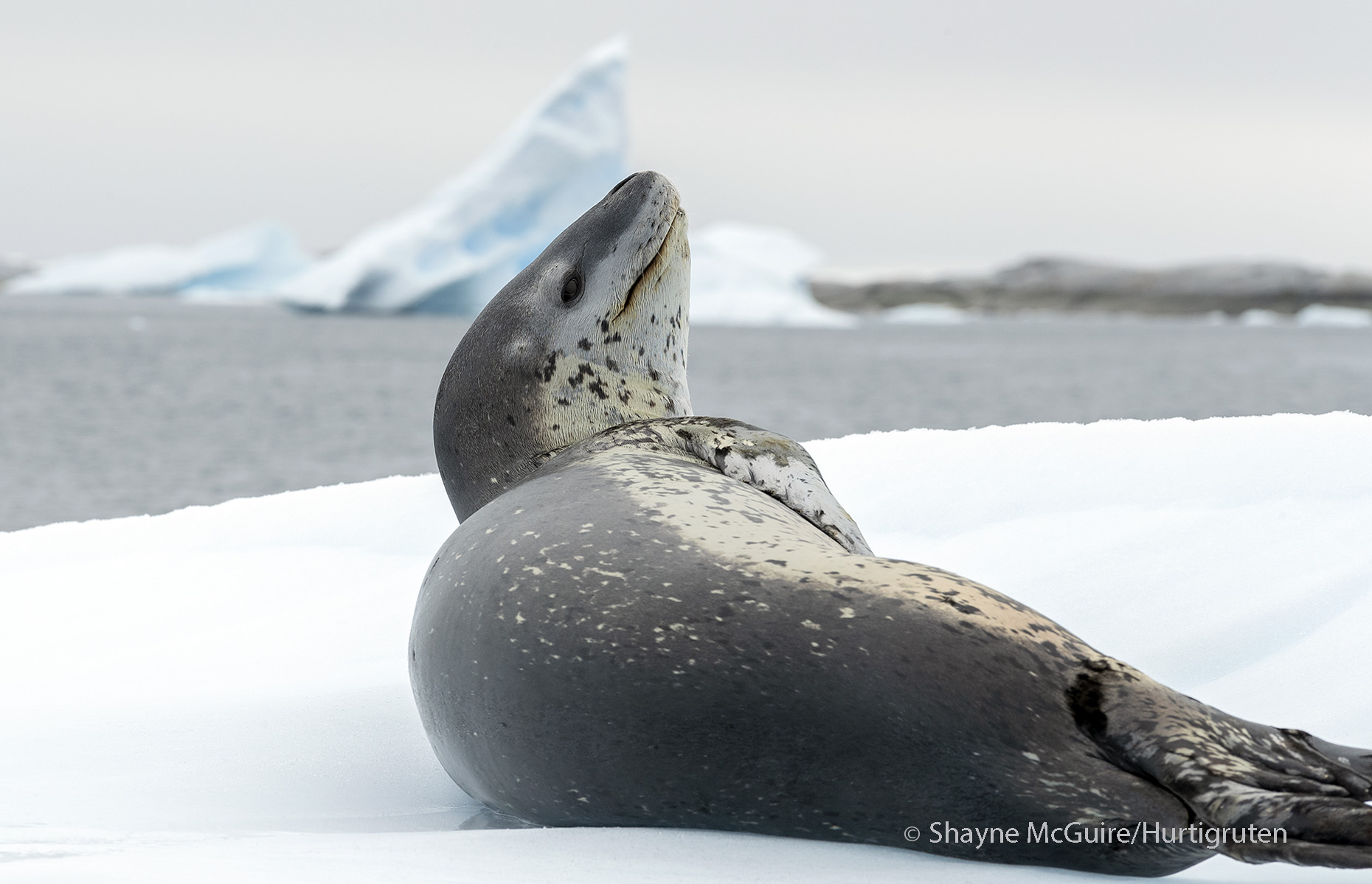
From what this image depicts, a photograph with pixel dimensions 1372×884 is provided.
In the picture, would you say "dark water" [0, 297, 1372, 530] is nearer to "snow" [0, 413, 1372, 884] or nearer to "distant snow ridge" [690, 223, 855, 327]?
"distant snow ridge" [690, 223, 855, 327]

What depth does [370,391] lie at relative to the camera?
25.9m

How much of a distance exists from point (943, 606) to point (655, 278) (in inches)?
62.1

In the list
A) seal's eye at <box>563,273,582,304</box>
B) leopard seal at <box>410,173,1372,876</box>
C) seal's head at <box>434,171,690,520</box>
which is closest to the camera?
leopard seal at <box>410,173,1372,876</box>

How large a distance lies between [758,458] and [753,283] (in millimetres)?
43882

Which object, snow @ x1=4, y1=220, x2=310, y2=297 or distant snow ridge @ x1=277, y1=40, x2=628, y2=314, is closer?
distant snow ridge @ x1=277, y1=40, x2=628, y2=314

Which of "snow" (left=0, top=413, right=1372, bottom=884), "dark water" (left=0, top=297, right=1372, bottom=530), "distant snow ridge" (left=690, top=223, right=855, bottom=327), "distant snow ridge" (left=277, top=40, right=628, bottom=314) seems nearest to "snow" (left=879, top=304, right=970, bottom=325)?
"dark water" (left=0, top=297, right=1372, bottom=530)

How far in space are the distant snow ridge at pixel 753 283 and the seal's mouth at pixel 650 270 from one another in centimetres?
4001

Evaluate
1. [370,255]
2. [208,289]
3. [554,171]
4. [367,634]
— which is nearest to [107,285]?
[208,289]

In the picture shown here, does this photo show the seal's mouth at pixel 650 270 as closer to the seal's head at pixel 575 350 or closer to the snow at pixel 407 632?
the seal's head at pixel 575 350

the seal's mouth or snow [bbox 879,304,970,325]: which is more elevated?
snow [bbox 879,304,970,325]

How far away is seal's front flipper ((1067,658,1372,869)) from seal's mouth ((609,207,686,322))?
5.44 ft

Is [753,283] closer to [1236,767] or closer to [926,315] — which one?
[926,315]

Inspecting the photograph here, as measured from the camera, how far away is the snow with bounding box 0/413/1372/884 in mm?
1997

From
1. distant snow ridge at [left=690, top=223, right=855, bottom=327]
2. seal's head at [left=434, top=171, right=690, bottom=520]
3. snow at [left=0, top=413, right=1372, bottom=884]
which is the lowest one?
snow at [left=0, top=413, right=1372, bottom=884]
